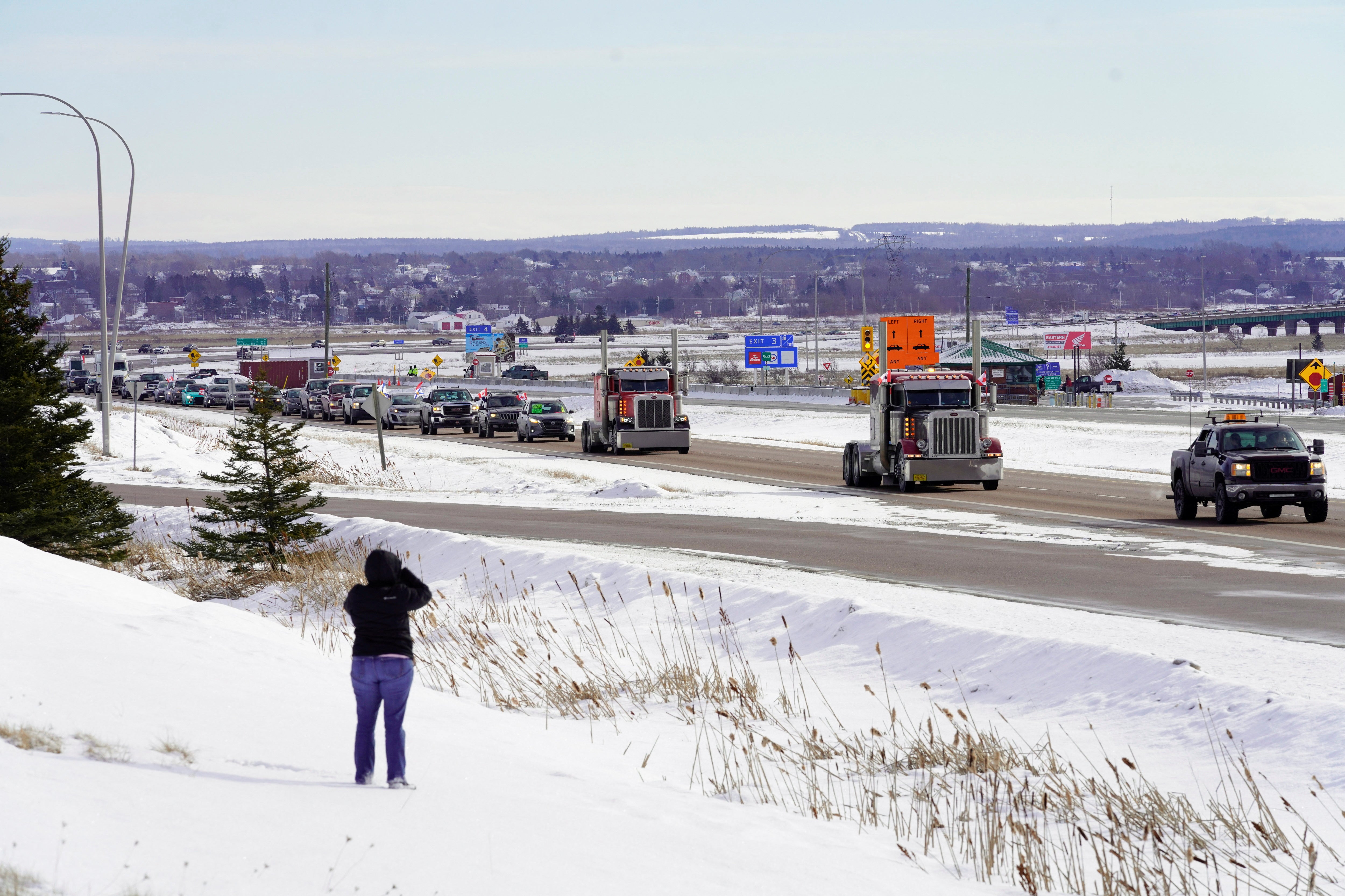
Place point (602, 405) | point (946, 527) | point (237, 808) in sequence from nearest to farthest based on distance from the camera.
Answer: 1. point (237, 808)
2. point (946, 527)
3. point (602, 405)

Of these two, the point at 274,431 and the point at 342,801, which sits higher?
the point at 274,431

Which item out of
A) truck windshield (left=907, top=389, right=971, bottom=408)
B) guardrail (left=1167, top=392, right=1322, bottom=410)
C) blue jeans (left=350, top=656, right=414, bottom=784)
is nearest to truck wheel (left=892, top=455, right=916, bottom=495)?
truck windshield (left=907, top=389, right=971, bottom=408)

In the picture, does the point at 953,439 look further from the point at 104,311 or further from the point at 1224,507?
the point at 104,311

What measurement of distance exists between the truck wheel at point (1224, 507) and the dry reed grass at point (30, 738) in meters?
21.7

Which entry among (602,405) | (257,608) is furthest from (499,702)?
(602,405)

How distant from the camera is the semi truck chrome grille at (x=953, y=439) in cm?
3169

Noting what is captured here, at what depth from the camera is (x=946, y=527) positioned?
24594mm

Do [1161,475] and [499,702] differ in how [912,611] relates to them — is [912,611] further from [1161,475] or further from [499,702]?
[1161,475]

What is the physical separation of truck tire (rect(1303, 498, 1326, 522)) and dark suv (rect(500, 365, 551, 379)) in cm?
8612

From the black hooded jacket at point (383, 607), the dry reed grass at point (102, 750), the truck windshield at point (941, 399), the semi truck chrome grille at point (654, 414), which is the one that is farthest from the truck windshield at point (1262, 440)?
the semi truck chrome grille at point (654, 414)

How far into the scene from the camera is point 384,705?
25.8 feet

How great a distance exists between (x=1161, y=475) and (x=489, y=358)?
85.8 metres

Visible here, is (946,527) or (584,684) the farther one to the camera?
(946,527)

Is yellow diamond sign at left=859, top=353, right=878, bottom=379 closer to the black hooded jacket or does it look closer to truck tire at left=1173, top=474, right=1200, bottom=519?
truck tire at left=1173, top=474, right=1200, bottom=519
